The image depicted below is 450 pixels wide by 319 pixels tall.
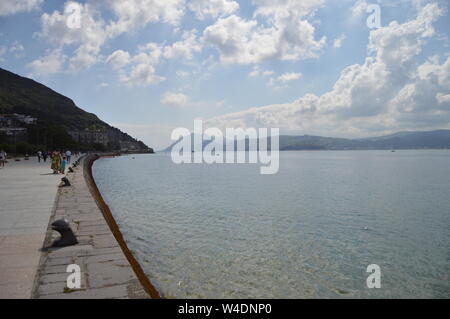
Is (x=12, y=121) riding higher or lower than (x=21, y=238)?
higher

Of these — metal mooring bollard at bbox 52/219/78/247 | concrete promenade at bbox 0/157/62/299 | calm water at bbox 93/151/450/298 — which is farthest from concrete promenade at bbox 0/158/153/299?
calm water at bbox 93/151/450/298

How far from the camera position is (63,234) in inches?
260

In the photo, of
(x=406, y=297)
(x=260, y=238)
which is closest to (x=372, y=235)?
(x=260, y=238)

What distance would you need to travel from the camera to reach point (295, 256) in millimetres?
9719

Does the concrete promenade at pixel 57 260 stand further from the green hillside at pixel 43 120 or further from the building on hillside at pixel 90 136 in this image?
the building on hillside at pixel 90 136

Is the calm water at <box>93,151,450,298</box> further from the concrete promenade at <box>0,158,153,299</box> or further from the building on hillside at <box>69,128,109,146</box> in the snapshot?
the building on hillside at <box>69,128,109,146</box>

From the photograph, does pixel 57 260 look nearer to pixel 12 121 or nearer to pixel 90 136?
pixel 12 121

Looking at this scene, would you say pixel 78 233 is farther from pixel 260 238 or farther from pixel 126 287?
pixel 260 238

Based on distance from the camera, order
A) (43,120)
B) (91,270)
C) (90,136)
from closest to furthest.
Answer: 1. (91,270)
2. (43,120)
3. (90,136)

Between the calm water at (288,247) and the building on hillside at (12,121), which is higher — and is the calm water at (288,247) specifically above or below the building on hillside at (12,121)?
below


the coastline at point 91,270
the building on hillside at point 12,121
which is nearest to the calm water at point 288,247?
the coastline at point 91,270

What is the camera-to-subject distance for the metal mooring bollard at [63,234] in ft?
21.2

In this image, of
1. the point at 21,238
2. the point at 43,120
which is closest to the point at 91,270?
Answer: the point at 21,238

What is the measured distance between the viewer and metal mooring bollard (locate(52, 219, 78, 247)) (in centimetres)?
645
